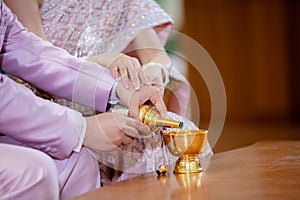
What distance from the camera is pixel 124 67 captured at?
3.83 feet

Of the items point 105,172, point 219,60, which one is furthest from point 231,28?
point 105,172

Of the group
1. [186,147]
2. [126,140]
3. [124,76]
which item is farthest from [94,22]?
[186,147]

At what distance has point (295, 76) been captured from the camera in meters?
5.01

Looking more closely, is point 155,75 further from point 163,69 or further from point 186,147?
point 186,147

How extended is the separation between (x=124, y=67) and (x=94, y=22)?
0.37 metres

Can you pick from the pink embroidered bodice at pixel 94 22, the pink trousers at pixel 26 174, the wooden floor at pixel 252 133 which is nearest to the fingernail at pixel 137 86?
the pink trousers at pixel 26 174

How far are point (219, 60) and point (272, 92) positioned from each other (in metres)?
0.53

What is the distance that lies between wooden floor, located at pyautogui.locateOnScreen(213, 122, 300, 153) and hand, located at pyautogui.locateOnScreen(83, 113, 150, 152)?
266 cm

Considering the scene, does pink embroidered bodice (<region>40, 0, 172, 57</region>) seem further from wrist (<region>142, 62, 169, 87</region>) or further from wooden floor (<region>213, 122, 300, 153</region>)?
wooden floor (<region>213, 122, 300, 153</region>)

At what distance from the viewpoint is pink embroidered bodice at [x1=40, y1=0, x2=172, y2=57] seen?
146cm

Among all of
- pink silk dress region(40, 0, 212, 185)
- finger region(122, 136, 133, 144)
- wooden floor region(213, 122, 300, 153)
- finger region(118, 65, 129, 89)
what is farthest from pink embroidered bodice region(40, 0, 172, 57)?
wooden floor region(213, 122, 300, 153)

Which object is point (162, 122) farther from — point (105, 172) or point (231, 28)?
point (231, 28)

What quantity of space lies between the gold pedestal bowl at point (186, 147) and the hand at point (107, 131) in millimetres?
88

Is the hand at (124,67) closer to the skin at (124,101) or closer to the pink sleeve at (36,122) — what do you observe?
the skin at (124,101)
